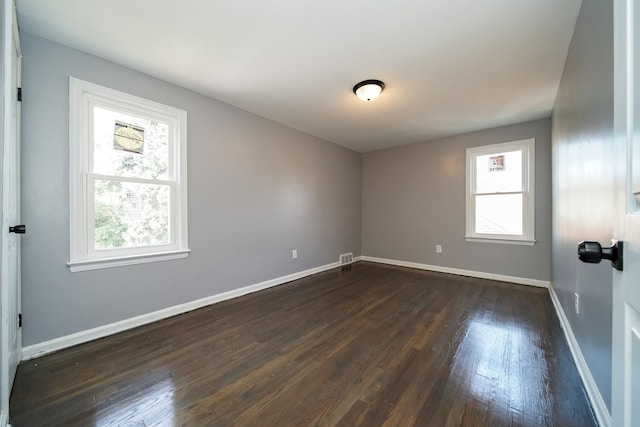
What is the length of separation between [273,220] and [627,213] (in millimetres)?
3421

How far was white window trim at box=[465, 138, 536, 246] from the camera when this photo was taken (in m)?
3.62

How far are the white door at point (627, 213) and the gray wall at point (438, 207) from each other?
377cm

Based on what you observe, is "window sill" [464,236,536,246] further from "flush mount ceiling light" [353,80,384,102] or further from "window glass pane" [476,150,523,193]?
"flush mount ceiling light" [353,80,384,102]

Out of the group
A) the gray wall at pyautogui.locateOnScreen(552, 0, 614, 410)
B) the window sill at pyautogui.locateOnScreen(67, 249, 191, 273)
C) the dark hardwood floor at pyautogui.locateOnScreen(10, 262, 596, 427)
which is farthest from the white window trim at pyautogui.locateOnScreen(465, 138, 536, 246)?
the window sill at pyautogui.locateOnScreen(67, 249, 191, 273)

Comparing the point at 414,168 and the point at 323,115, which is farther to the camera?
the point at 414,168

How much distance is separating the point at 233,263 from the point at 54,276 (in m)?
1.57

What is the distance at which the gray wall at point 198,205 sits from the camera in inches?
75.0

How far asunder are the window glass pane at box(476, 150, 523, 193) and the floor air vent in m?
2.57

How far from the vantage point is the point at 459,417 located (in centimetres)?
133

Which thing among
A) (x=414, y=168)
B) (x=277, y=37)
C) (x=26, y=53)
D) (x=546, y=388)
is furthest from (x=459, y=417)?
(x=414, y=168)

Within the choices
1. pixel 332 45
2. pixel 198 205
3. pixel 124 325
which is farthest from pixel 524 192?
pixel 124 325

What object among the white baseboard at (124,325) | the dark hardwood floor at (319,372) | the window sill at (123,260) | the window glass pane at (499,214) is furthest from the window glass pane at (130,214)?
the window glass pane at (499,214)

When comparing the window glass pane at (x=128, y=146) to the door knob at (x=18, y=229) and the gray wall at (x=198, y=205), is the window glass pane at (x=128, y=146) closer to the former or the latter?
the gray wall at (x=198, y=205)

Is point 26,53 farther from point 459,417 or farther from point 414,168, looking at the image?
point 414,168
